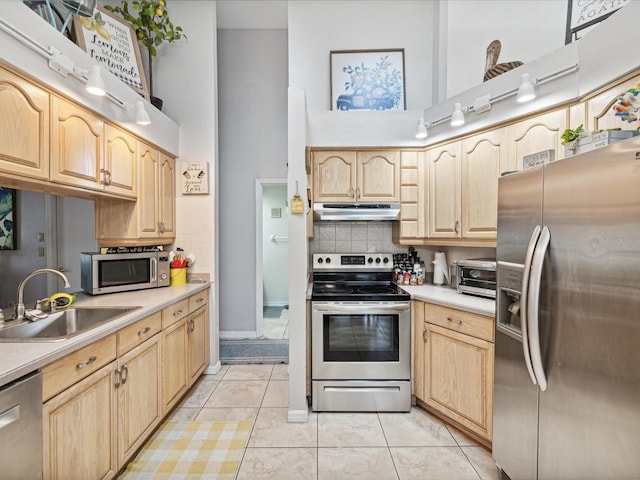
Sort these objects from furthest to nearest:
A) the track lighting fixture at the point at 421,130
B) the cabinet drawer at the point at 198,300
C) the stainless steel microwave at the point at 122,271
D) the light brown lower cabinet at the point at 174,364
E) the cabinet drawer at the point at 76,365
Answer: the cabinet drawer at the point at 198,300 < the track lighting fixture at the point at 421,130 < the stainless steel microwave at the point at 122,271 < the light brown lower cabinet at the point at 174,364 < the cabinet drawer at the point at 76,365

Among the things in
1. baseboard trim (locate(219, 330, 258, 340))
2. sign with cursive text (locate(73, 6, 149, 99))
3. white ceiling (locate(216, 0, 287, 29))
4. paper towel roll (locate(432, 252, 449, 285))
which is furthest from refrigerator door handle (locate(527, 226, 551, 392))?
white ceiling (locate(216, 0, 287, 29))

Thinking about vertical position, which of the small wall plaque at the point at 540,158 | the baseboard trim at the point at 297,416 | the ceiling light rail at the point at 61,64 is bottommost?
the baseboard trim at the point at 297,416

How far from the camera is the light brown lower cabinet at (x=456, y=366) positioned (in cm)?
186

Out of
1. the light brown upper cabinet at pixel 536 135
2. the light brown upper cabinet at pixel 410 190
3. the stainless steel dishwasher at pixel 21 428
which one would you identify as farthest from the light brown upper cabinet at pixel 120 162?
the light brown upper cabinet at pixel 536 135

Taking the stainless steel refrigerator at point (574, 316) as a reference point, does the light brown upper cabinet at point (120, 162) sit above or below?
above

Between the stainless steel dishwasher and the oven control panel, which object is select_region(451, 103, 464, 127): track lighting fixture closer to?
the oven control panel

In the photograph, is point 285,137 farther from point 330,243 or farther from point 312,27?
point 330,243

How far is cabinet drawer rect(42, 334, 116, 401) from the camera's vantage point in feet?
3.87

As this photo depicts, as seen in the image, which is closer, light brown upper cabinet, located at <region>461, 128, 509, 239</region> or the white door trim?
light brown upper cabinet, located at <region>461, 128, 509, 239</region>

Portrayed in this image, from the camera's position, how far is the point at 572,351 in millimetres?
1126

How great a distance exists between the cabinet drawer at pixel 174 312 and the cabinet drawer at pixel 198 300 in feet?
0.25

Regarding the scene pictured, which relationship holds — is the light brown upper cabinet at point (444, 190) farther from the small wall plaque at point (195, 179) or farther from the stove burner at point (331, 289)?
the small wall plaque at point (195, 179)

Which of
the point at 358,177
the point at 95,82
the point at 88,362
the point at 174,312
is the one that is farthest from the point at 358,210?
the point at 88,362

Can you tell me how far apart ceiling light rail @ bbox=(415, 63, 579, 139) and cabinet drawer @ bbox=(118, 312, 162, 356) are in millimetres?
2339
